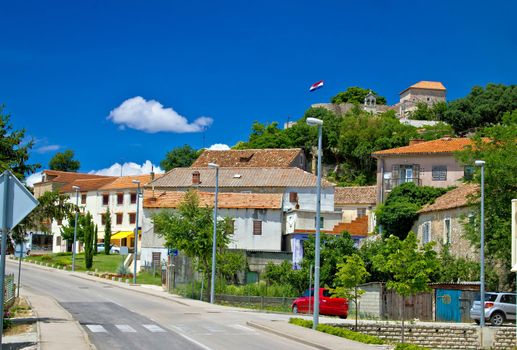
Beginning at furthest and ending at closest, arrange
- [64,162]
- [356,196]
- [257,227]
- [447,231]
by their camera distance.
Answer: [64,162] < [356,196] < [257,227] < [447,231]

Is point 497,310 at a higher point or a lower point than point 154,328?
higher

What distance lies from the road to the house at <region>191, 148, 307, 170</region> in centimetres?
3026

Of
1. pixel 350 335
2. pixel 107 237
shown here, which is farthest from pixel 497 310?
pixel 107 237

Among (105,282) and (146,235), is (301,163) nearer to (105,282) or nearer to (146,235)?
(146,235)

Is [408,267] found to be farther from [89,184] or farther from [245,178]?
[89,184]

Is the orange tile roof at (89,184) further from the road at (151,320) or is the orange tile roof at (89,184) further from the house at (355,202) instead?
the road at (151,320)

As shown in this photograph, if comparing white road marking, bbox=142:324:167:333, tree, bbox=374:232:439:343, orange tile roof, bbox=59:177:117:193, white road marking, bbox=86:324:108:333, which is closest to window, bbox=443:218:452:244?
tree, bbox=374:232:439:343

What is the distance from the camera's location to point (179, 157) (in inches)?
4262

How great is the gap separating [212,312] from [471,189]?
21757 mm

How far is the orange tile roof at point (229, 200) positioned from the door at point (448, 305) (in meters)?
21.5

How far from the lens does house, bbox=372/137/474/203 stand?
194ft

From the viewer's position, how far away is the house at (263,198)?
58531 millimetres

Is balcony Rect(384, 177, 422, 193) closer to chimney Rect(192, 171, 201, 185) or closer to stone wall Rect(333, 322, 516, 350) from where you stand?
chimney Rect(192, 171, 201, 185)

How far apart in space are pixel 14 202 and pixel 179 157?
9772 centimetres
